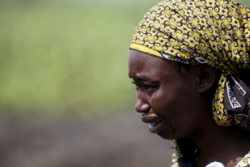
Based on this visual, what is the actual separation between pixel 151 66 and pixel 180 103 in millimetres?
258

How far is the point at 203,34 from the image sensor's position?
4145 mm

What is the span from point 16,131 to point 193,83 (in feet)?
30.0

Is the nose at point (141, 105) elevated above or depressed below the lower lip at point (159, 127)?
above

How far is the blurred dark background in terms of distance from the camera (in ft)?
38.1

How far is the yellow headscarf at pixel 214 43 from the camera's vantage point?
13.6ft

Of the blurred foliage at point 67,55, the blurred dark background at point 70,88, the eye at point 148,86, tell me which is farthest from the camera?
the blurred foliage at point 67,55

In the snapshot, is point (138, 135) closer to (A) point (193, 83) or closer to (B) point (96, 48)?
(B) point (96, 48)

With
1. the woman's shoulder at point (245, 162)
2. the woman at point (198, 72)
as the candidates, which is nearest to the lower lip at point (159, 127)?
the woman at point (198, 72)

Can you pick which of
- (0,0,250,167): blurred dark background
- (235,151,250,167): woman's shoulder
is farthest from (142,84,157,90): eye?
(0,0,250,167): blurred dark background

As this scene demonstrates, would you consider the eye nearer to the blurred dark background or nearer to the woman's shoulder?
the woman's shoulder

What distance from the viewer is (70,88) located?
1491cm

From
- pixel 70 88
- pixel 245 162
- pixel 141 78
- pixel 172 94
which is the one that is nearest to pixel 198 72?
pixel 172 94

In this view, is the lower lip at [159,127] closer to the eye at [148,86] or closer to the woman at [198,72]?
the woman at [198,72]

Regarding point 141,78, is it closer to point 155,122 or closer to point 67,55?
point 155,122
